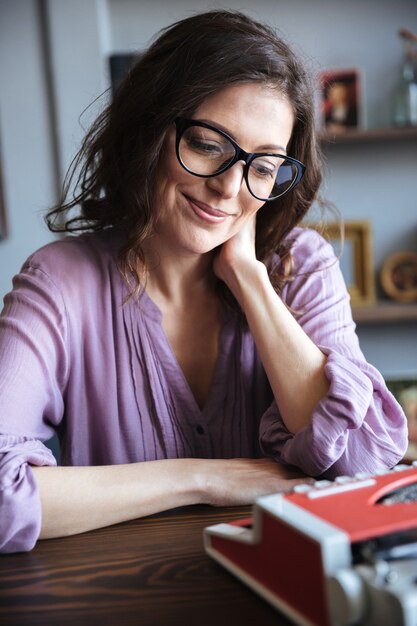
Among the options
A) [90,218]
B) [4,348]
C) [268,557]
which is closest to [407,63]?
[90,218]

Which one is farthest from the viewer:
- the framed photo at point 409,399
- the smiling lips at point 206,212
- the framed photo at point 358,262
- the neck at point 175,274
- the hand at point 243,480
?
the framed photo at point 358,262

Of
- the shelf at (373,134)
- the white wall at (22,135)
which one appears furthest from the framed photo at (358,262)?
the white wall at (22,135)

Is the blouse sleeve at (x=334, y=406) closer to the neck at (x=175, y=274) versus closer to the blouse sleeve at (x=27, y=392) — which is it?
the neck at (x=175, y=274)

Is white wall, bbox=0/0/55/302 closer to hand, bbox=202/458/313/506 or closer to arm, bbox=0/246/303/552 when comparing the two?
arm, bbox=0/246/303/552

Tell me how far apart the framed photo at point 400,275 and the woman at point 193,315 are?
162cm

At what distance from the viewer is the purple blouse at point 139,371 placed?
3.99 feet

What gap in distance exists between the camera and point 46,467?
1.06 meters

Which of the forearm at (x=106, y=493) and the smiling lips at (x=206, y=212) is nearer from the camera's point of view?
the forearm at (x=106, y=493)

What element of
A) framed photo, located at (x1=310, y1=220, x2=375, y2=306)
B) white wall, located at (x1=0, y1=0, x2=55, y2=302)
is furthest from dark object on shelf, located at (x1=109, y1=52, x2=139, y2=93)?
framed photo, located at (x1=310, y1=220, x2=375, y2=306)

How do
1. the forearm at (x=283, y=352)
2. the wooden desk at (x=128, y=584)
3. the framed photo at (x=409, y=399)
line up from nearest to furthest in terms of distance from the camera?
the wooden desk at (x=128, y=584) → the forearm at (x=283, y=352) → the framed photo at (x=409, y=399)

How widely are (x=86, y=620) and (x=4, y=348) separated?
56 cm

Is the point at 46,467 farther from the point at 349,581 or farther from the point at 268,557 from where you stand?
the point at 349,581

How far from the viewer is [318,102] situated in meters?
3.01

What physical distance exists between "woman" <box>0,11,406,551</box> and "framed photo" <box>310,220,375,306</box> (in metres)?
1.54
